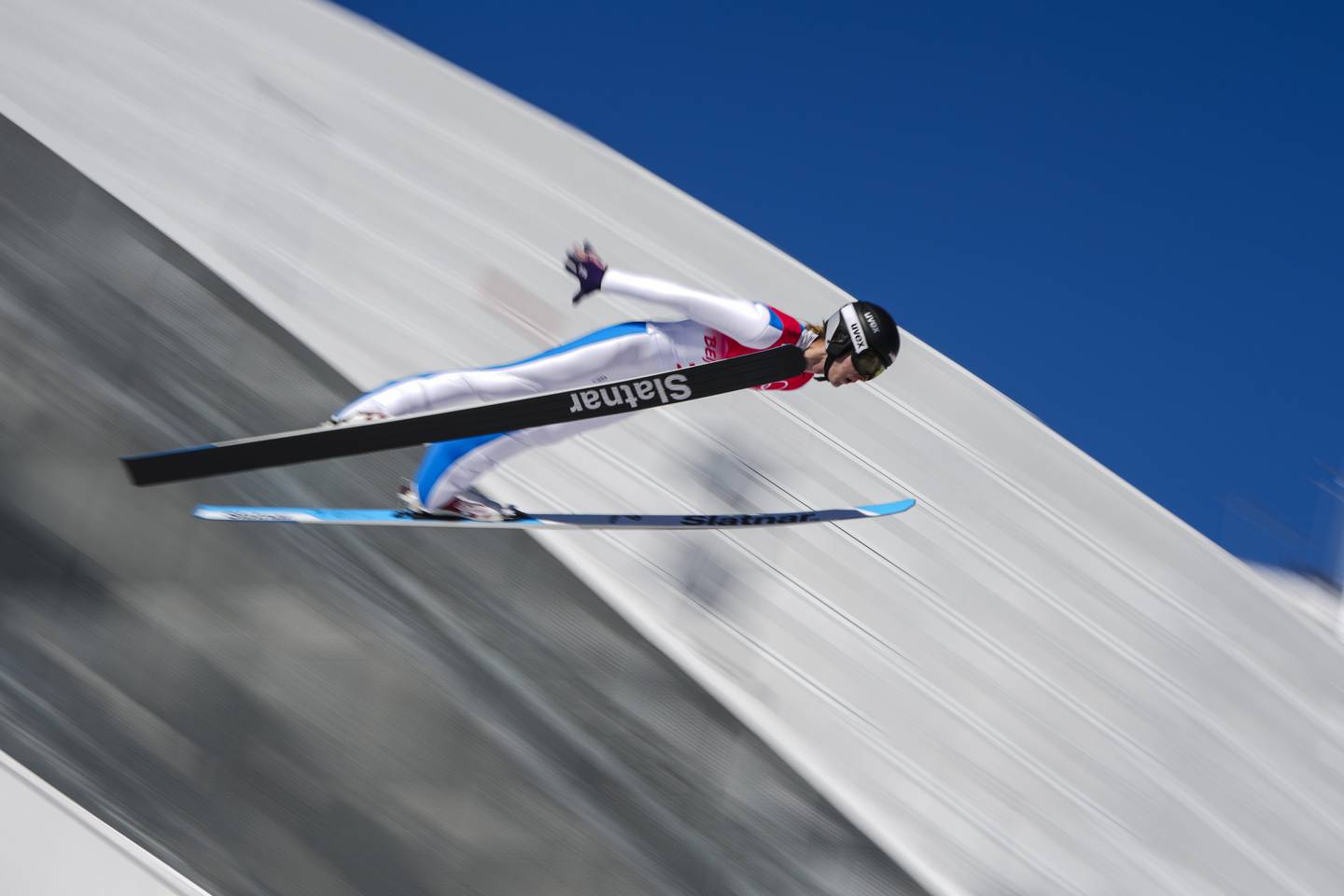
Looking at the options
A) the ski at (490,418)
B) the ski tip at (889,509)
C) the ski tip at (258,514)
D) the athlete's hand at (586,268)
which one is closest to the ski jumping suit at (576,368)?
the ski at (490,418)

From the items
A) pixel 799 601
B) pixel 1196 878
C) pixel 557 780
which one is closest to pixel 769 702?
pixel 799 601

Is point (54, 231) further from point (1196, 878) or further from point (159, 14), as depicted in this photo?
point (1196, 878)

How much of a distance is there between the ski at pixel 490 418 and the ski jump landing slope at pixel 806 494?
2.13 metres

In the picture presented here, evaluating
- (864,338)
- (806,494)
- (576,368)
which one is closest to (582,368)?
(576,368)

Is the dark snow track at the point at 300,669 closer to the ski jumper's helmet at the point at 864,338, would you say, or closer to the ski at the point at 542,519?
the ski at the point at 542,519

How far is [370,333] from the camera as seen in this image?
6902 mm

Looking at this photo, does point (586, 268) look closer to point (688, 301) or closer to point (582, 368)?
point (688, 301)

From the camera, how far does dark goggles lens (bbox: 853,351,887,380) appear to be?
3.94 m

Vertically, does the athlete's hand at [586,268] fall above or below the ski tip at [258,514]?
above

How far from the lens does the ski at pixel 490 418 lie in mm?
3953

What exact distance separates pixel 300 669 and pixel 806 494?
3303 millimetres

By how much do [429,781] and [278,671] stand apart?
1.09 m

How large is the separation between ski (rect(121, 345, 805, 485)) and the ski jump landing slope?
6.99ft

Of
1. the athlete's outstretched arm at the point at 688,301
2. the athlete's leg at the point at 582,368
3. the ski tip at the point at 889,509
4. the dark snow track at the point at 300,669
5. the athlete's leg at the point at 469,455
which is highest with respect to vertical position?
the ski tip at the point at 889,509
